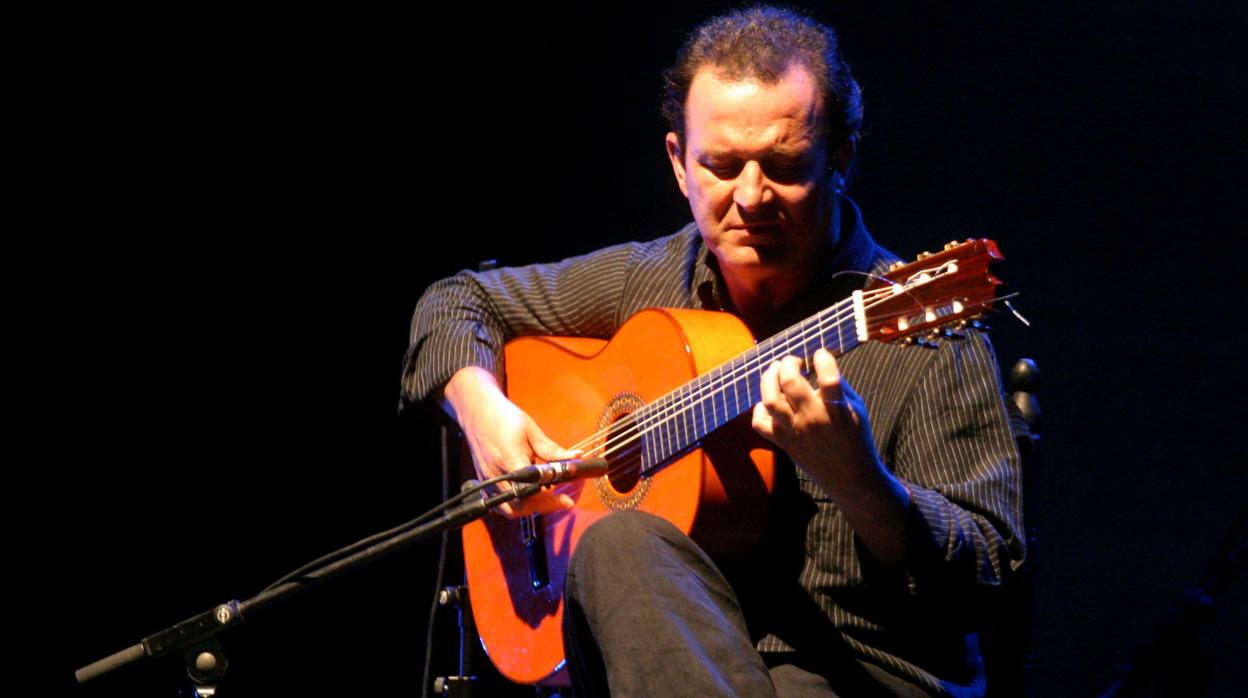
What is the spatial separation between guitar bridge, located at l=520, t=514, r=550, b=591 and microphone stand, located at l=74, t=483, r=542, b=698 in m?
0.62

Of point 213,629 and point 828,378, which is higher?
point 828,378

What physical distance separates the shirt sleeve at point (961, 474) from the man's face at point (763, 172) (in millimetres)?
369

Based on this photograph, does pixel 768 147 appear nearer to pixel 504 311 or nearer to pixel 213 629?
pixel 504 311

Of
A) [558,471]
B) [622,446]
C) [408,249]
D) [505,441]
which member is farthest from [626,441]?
[408,249]

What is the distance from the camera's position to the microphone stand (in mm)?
1796

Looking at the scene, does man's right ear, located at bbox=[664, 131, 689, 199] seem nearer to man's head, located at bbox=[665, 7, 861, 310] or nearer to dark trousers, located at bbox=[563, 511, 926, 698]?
man's head, located at bbox=[665, 7, 861, 310]

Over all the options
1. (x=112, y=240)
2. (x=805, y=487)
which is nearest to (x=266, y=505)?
(x=112, y=240)

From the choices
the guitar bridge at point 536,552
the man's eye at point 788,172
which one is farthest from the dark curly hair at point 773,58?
the guitar bridge at point 536,552

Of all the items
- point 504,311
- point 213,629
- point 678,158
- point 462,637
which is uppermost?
point 678,158

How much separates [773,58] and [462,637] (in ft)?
4.63

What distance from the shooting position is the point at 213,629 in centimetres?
181

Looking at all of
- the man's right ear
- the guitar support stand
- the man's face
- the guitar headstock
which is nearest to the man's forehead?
the man's face

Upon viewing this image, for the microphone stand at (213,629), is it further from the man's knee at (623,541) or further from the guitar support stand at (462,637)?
the guitar support stand at (462,637)

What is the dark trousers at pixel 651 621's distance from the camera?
1525 mm
